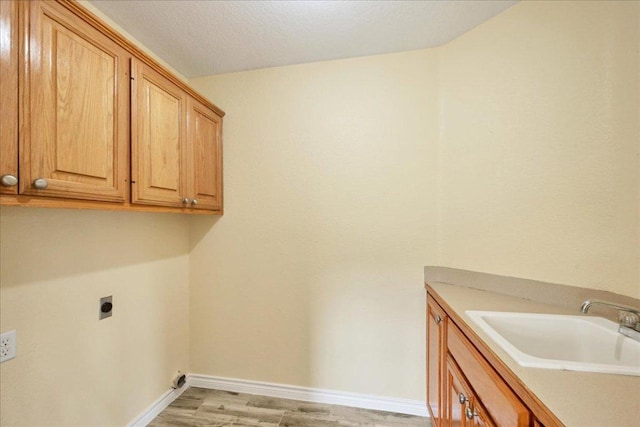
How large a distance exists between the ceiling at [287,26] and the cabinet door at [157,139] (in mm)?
392

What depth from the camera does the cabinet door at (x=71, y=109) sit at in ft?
2.78

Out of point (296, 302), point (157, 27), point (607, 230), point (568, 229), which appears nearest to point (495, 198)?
point (568, 229)

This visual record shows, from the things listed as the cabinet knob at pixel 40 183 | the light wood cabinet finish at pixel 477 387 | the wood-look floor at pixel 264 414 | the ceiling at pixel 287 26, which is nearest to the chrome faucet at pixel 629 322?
the light wood cabinet finish at pixel 477 387

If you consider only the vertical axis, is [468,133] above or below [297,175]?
above

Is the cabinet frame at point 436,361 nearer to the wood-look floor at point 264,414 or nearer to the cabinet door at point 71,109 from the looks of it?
the wood-look floor at point 264,414

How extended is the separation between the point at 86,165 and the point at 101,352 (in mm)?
1049

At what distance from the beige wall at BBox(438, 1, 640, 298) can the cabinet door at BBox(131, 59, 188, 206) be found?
5.52ft

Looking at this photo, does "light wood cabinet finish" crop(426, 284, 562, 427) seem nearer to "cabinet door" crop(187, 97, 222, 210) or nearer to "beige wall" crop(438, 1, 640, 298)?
"beige wall" crop(438, 1, 640, 298)

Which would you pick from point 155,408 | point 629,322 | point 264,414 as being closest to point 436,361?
point 629,322

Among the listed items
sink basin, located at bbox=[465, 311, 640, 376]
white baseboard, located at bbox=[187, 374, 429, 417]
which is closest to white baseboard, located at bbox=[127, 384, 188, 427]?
white baseboard, located at bbox=[187, 374, 429, 417]

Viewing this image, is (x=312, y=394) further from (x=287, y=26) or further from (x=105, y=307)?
(x=287, y=26)

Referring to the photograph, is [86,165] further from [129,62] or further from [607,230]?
[607,230]

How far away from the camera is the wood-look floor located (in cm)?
164

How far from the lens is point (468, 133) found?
160cm
